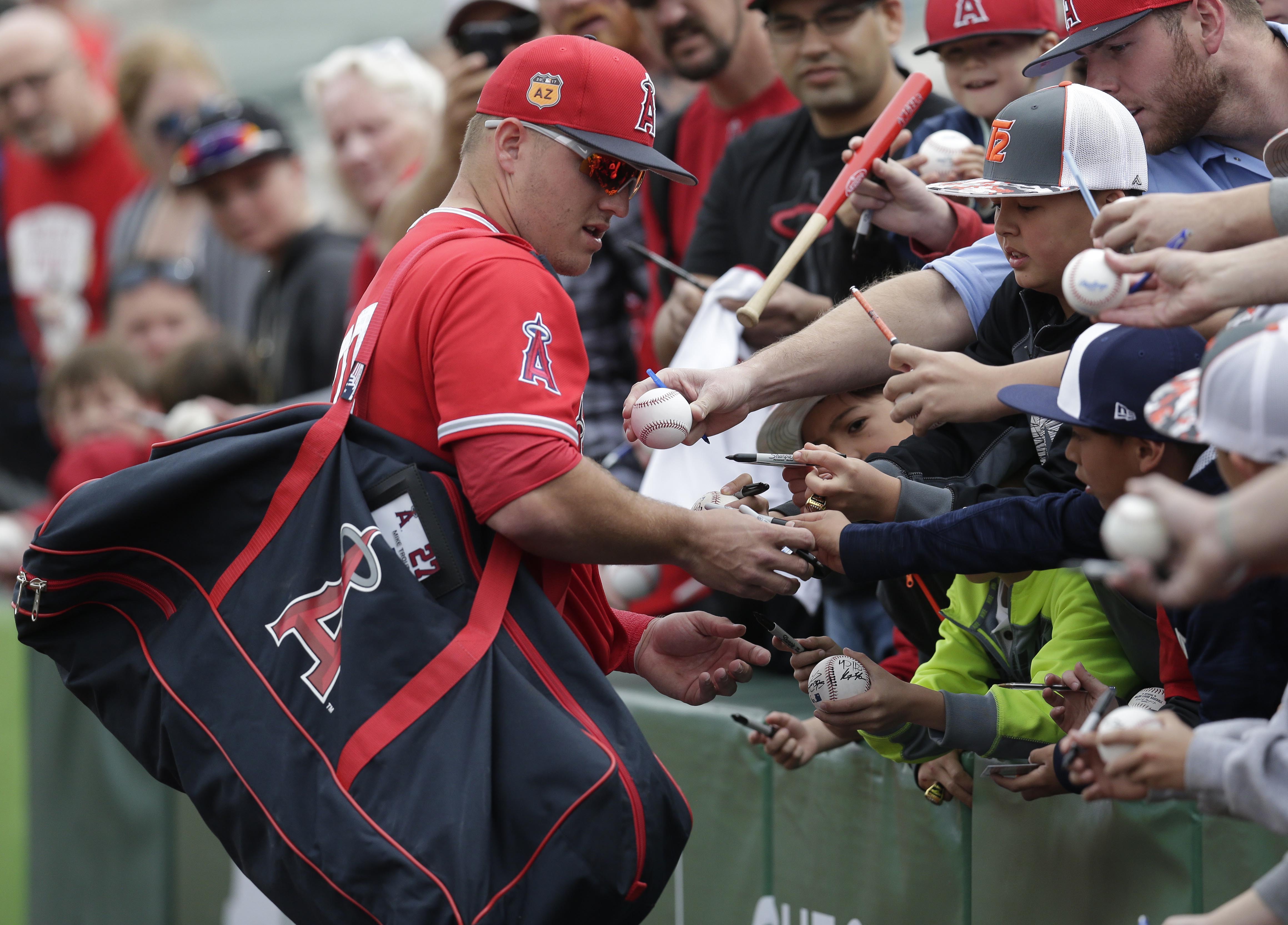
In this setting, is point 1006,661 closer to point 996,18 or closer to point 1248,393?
point 1248,393

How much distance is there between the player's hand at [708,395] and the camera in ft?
9.75

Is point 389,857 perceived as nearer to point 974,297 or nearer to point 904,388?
point 904,388

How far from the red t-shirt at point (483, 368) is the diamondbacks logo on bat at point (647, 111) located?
0.32 metres

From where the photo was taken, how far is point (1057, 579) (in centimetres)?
300

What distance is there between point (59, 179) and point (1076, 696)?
6525 mm

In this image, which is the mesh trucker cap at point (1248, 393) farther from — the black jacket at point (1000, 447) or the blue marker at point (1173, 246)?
the black jacket at point (1000, 447)

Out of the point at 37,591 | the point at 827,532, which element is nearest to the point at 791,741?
the point at 827,532

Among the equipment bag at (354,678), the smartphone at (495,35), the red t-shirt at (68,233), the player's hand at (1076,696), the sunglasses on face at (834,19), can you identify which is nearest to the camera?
the equipment bag at (354,678)

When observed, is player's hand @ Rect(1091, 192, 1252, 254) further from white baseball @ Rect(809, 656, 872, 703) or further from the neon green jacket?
white baseball @ Rect(809, 656, 872, 703)

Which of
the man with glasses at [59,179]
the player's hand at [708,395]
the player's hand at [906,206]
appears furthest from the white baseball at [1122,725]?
the man with glasses at [59,179]

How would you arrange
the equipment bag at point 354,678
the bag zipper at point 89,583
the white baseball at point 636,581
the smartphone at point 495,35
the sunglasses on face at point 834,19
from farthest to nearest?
1. the smartphone at point 495,35
2. the white baseball at point 636,581
3. the sunglasses on face at point 834,19
4. the bag zipper at point 89,583
5. the equipment bag at point 354,678

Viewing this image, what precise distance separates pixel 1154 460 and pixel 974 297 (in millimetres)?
1007

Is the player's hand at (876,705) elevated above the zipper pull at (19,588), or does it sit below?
below

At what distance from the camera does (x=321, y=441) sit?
2658 millimetres
